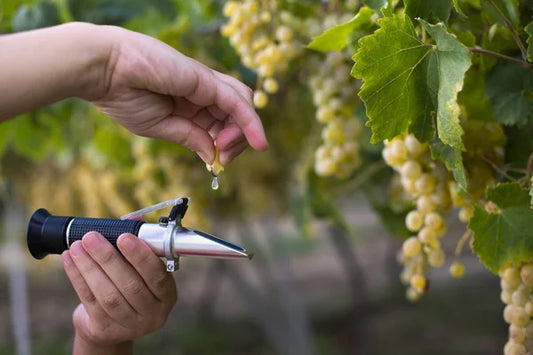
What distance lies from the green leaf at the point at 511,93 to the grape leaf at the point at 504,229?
0.37ft

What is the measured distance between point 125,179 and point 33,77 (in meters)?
1.81

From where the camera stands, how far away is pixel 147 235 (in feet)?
2.32

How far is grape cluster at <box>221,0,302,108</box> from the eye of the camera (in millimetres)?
1073

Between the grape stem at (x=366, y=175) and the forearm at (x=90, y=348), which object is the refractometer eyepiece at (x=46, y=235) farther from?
the grape stem at (x=366, y=175)

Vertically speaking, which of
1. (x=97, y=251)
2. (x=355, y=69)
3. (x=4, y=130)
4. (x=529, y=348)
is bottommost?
(x=4, y=130)

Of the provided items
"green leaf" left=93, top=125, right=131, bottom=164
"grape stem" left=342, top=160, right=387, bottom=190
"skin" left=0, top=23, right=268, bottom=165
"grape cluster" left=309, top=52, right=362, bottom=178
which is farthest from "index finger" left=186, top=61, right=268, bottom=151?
"green leaf" left=93, top=125, right=131, bottom=164

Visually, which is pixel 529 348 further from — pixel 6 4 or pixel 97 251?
pixel 6 4

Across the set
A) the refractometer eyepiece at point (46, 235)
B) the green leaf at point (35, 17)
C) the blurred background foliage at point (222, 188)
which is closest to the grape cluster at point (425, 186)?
the blurred background foliage at point (222, 188)

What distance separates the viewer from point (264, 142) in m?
0.69

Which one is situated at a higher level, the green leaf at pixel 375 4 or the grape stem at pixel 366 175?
the green leaf at pixel 375 4

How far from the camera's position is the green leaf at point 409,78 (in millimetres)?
644

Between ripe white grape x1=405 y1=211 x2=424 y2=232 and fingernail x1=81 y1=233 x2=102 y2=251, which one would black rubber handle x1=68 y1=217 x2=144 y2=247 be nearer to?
fingernail x1=81 y1=233 x2=102 y2=251

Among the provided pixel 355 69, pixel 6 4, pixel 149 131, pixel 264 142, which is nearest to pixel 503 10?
pixel 355 69

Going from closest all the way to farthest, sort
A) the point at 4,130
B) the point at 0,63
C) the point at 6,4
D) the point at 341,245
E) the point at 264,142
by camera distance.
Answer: the point at 0,63
the point at 264,142
the point at 6,4
the point at 4,130
the point at 341,245
